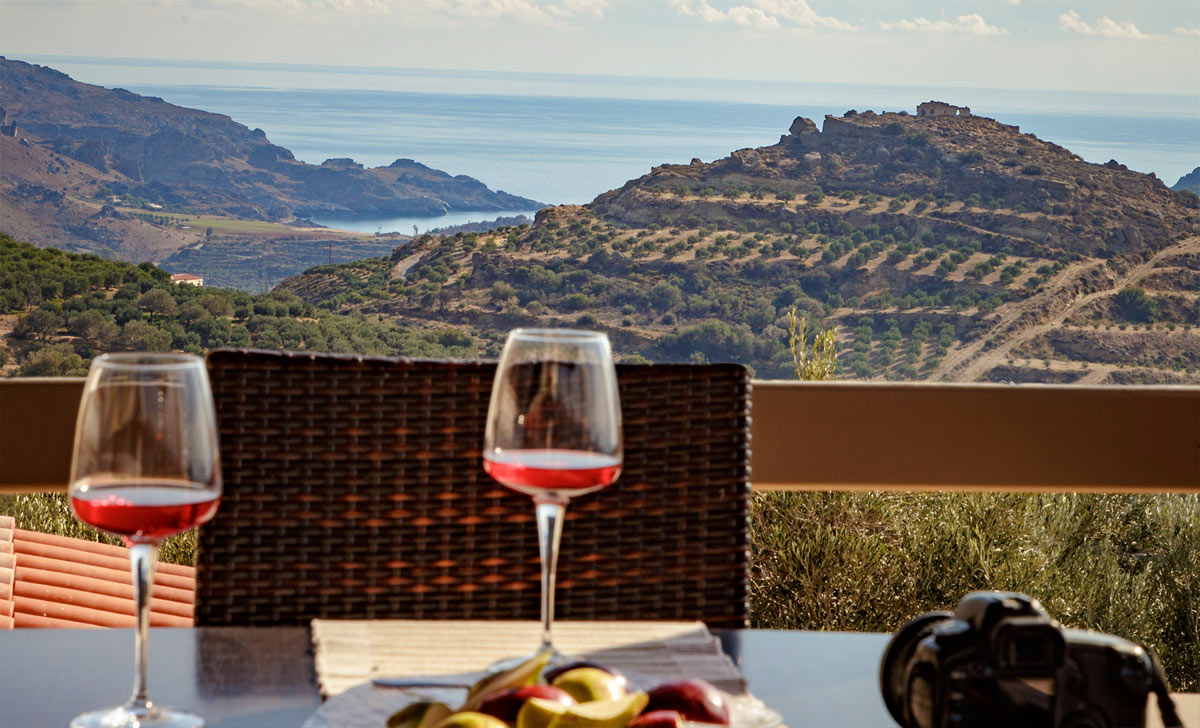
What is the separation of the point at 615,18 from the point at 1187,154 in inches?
441

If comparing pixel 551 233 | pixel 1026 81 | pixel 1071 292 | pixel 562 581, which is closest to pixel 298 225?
pixel 551 233

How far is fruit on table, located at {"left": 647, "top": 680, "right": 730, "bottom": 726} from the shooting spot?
58 cm

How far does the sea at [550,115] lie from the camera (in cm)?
2064

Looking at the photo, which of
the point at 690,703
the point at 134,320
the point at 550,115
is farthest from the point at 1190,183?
the point at 690,703

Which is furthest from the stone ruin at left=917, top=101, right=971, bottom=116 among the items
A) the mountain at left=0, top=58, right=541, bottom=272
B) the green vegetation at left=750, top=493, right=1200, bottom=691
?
the green vegetation at left=750, top=493, right=1200, bottom=691

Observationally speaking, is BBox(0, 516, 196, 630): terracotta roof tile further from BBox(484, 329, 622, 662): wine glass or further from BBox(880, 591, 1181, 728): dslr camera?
BBox(880, 591, 1181, 728): dslr camera

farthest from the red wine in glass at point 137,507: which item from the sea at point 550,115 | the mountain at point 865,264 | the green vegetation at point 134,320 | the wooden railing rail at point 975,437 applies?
the sea at point 550,115

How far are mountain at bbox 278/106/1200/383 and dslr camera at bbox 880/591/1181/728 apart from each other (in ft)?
49.7

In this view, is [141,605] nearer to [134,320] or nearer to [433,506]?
[433,506]

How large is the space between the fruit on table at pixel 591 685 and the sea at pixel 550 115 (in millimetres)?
19568

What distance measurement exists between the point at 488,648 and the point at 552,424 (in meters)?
0.19

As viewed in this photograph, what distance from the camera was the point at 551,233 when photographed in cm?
1866

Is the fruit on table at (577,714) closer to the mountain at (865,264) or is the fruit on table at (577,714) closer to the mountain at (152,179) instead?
the mountain at (865,264)

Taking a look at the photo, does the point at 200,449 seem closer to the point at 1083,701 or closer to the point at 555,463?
the point at 555,463
